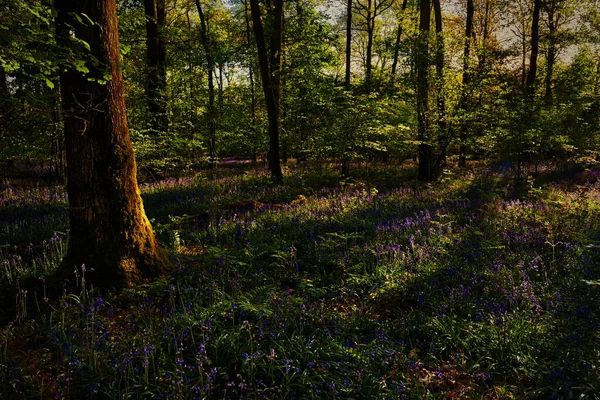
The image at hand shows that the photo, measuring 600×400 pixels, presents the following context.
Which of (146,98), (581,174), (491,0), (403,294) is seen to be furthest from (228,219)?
(491,0)

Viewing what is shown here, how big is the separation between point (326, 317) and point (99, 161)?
340 cm

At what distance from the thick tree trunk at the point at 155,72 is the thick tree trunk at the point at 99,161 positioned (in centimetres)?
902

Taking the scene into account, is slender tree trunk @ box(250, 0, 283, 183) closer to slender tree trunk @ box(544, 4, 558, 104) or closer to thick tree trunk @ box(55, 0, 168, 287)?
thick tree trunk @ box(55, 0, 168, 287)

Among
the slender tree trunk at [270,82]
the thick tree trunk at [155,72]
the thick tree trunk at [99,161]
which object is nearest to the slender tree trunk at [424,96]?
the slender tree trunk at [270,82]

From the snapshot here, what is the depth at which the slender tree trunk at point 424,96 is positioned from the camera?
1234 cm

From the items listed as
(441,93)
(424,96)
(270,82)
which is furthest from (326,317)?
(424,96)

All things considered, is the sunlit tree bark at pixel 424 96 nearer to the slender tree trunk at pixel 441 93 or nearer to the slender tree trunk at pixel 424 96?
the slender tree trunk at pixel 424 96

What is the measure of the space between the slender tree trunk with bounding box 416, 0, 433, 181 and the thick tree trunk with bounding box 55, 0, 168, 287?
33.0 ft

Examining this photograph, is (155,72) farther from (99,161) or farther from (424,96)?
(99,161)

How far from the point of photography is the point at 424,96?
12875 millimetres

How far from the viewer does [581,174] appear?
1351 cm

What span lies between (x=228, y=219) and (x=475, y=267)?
5.33m

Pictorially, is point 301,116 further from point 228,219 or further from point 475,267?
point 475,267

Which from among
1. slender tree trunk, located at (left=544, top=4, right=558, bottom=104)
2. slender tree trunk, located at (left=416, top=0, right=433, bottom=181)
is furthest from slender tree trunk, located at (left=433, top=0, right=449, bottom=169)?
slender tree trunk, located at (left=544, top=4, right=558, bottom=104)
